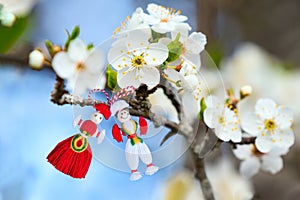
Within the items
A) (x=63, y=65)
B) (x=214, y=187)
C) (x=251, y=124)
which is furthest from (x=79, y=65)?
(x=214, y=187)

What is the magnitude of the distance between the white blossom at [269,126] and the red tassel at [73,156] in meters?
0.11

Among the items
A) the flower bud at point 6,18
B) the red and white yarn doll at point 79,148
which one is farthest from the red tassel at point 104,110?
the flower bud at point 6,18

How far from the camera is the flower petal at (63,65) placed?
0.27 m

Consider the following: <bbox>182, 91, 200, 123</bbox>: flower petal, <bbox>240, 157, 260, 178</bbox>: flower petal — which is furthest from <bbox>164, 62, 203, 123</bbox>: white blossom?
<bbox>240, 157, 260, 178</bbox>: flower petal

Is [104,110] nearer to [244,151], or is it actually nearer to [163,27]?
[163,27]

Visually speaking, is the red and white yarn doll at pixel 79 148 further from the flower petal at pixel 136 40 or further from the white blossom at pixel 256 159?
the white blossom at pixel 256 159

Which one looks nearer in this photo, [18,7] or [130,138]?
[130,138]

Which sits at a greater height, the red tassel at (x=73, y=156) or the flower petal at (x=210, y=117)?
the red tassel at (x=73, y=156)

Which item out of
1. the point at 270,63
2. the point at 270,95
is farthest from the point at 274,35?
the point at 270,95

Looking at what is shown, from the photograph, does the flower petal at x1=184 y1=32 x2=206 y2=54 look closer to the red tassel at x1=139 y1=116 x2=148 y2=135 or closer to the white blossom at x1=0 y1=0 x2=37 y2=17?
the red tassel at x1=139 y1=116 x2=148 y2=135

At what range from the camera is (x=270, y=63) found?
71 cm

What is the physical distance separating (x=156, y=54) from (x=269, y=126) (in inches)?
4.4

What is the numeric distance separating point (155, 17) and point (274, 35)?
78cm

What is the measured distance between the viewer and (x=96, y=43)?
31 centimetres
